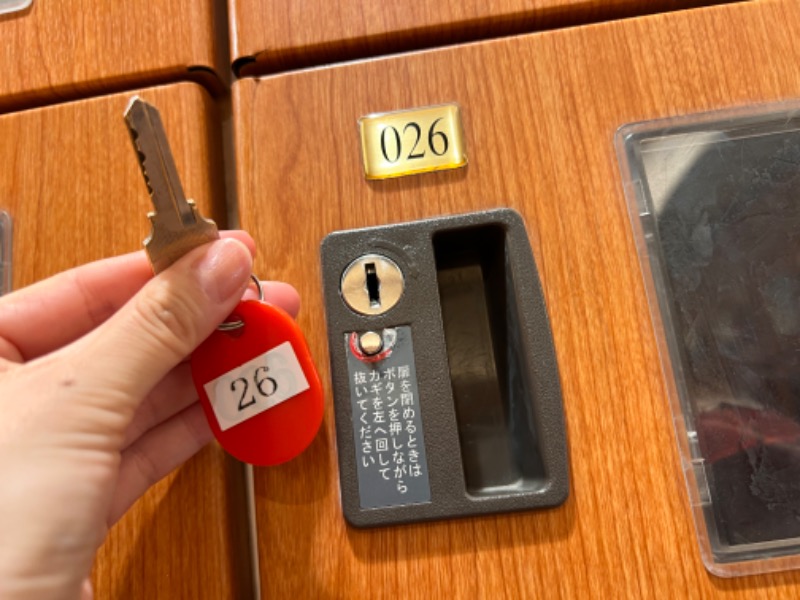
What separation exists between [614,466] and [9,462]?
367 millimetres

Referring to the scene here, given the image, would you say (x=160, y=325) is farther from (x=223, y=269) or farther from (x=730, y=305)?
(x=730, y=305)

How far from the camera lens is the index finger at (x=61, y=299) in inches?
18.0

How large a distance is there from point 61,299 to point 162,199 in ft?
0.50

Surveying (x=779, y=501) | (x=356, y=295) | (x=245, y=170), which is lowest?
(x=779, y=501)

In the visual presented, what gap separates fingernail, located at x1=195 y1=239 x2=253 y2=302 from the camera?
1.27 ft

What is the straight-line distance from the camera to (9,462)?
0.35m

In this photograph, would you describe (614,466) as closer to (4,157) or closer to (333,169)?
(333,169)

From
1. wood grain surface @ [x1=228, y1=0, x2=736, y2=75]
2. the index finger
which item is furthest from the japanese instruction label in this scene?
wood grain surface @ [x1=228, y1=0, x2=736, y2=75]

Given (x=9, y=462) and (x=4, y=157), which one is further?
(x=4, y=157)

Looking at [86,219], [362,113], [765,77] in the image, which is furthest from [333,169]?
[765,77]

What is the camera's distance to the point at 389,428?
1.44 feet

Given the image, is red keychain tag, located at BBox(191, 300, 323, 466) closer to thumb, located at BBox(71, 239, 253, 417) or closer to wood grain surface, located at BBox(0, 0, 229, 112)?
thumb, located at BBox(71, 239, 253, 417)

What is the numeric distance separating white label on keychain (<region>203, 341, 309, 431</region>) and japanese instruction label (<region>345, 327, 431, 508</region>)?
46 millimetres

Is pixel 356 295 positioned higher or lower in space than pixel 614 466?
higher
